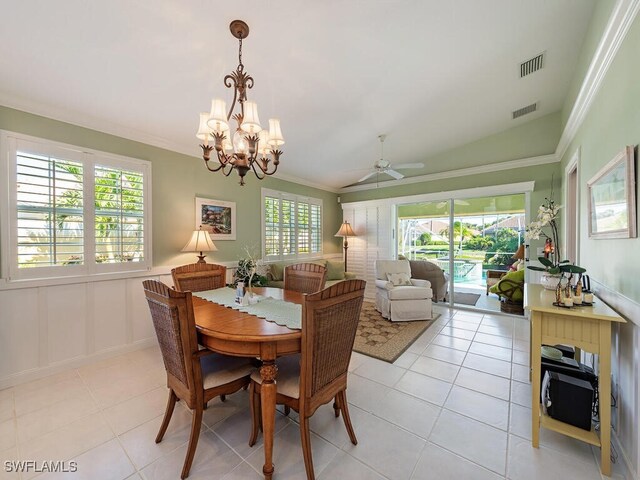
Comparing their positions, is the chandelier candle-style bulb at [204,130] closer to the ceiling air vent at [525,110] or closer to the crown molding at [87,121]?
the crown molding at [87,121]

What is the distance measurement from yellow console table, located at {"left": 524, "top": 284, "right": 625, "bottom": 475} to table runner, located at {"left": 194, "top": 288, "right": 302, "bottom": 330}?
153 cm

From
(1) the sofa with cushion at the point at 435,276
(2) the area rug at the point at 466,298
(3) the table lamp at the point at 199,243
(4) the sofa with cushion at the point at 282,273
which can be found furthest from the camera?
(2) the area rug at the point at 466,298

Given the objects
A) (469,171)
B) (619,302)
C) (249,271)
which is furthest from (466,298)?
(249,271)

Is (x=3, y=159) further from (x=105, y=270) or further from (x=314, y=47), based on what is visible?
(x=314, y=47)

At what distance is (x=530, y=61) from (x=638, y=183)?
202cm

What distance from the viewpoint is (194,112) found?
2.82 meters

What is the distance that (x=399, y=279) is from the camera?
14.5 ft

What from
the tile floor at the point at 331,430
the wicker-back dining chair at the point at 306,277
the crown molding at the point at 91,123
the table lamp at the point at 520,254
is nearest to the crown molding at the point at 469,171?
the table lamp at the point at 520,254

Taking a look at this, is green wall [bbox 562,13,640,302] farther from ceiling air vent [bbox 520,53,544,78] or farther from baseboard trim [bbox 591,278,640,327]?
ceiling air vent [bbox 520,53,544,78]

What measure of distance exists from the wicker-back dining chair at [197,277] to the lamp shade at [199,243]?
507mm

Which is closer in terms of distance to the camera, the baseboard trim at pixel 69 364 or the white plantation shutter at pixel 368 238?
the baseboard trim at pixel 69 364

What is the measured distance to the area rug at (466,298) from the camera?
5.16 metres

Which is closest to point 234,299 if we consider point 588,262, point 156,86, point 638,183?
point 156,86

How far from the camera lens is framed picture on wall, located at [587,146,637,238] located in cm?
146
